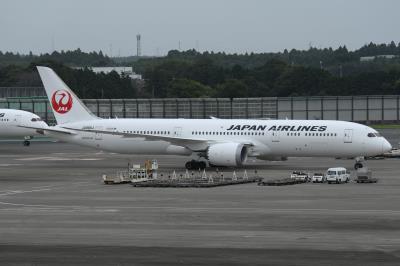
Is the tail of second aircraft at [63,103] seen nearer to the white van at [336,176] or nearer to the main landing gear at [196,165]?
the main landing gear at [196,165]

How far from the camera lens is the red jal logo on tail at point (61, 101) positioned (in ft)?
247

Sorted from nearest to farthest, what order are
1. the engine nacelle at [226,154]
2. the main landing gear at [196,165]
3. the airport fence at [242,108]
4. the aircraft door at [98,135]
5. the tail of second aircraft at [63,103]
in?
the engine nacelle at [226,154] < the main landing gear at [196,165] < the aircraft door at [98,135] < the tail of second aircraft at [63,103] < the airport fence at [242,108]

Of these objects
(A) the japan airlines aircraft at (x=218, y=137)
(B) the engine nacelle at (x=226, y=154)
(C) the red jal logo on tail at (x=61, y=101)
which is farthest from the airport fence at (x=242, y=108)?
(B) the engine nacelle at (x=226, y=154)

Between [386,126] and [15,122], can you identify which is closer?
[15,122]

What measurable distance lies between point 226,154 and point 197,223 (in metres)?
27.8

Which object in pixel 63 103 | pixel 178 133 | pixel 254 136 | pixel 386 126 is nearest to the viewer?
pixel 254 136

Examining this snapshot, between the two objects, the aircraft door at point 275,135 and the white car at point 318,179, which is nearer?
the white car at point 318,179

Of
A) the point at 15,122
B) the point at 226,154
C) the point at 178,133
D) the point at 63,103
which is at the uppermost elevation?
the point at 63,103

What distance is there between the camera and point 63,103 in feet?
248

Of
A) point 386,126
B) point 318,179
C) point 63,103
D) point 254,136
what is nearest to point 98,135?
point 63,103

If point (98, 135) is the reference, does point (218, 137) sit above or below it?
below

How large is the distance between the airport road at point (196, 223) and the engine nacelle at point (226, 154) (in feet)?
33.4

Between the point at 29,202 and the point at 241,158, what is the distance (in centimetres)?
2293

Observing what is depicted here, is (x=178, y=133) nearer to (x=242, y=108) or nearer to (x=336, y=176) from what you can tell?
(x=336, y=176)
